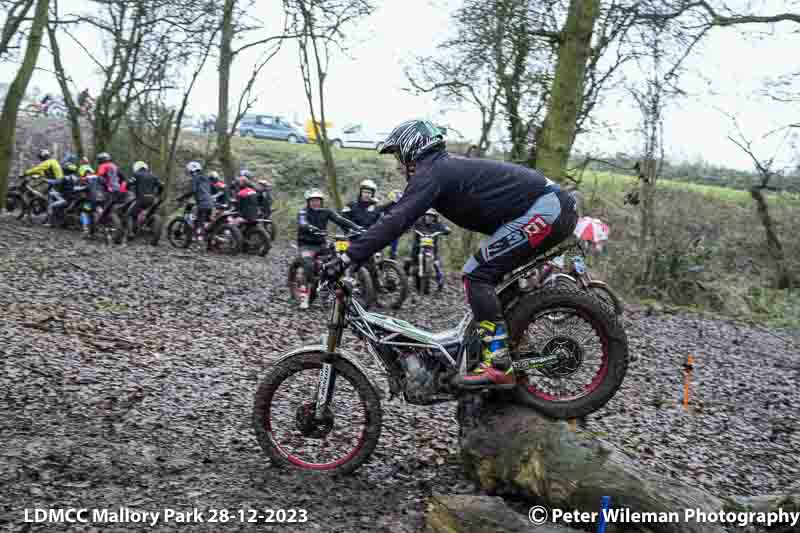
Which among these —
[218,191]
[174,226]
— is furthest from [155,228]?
[218,191]

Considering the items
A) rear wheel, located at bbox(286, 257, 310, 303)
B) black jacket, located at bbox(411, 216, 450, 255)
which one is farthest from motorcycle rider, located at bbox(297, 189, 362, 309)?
black jacket, located at bbox(411, 216, 450, 255)

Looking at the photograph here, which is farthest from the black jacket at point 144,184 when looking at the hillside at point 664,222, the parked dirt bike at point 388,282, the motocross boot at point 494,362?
the motocross boot at point 494,362

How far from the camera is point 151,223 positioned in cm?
1916

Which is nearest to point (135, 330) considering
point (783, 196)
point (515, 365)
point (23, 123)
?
point (515, 365)

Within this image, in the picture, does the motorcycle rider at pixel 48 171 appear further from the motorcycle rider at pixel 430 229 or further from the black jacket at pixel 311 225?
the motorcycle rider at pixel 430 229

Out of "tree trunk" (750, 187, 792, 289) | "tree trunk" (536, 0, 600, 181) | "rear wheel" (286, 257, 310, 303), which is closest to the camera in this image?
"tree trunk" (536, 0, 600, 181)

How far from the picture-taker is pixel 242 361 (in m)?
8.28

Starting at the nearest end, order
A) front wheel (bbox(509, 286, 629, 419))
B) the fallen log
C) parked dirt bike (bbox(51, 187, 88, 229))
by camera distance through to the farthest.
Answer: the fallen log
front wheel (bbox(509, 286, 629, 419))
parked dirt bike (bbox(51, 187, 88, 229))

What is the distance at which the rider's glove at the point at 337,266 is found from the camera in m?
4.58

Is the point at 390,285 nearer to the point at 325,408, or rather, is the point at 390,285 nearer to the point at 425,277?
the point at 425,277

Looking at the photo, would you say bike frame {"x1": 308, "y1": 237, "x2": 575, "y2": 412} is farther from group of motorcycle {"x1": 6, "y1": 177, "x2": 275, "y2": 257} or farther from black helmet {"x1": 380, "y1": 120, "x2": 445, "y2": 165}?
group of motorcycle {"x1": 6, "y1": 177, "x2": 275, "y2": 257}

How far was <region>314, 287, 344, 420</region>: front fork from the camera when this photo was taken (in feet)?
15.8

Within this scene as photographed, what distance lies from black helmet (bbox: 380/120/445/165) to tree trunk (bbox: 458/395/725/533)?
66.6 inches

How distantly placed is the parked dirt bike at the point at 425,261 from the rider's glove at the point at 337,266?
924 cm
